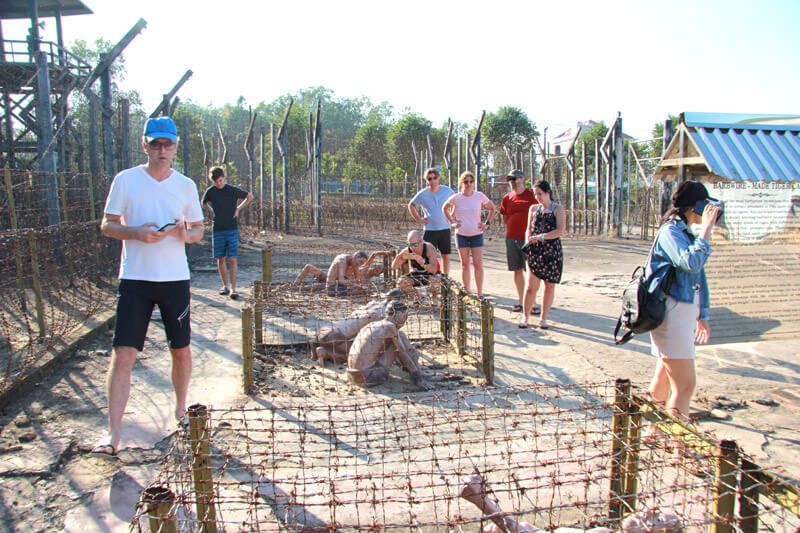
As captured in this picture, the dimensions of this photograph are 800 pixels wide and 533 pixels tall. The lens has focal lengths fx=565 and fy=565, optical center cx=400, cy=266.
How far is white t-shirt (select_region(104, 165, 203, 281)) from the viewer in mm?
3463


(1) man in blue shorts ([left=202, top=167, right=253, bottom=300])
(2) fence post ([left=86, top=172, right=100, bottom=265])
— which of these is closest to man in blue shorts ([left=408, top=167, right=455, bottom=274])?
(1) man in blue shorts ([left=202, top=167, right=253, bottom=300])

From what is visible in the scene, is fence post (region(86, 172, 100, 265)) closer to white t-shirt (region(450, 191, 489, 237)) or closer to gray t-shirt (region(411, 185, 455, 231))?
gray t-shirt (region(411, 185, 455, 231))

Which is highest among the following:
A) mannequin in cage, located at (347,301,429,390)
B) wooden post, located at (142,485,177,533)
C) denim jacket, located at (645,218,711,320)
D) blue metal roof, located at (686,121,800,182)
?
blue metal roof, located at (686,121,800,182)

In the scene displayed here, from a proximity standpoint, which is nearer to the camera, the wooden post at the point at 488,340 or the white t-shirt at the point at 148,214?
the white t-shirt at the point at 148,214

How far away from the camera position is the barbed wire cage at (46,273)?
520cm

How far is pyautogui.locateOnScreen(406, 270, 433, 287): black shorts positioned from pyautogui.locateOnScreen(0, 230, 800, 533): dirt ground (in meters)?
1.01

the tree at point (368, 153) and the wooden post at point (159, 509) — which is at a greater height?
the tree at point (368, 153)

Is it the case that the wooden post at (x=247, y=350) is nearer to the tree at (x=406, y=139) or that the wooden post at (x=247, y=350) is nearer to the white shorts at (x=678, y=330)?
the white shorts at (x=678, y=330)

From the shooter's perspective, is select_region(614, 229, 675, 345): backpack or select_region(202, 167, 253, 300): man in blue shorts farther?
select_region(202, 167, 253, 300): man in blue shorts

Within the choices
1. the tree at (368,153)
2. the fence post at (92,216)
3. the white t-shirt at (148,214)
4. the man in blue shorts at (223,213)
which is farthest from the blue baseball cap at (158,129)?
the tree at (368,153)

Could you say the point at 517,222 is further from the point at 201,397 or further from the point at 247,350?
the point at 201,397


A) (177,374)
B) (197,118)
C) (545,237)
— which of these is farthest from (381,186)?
(177,374)

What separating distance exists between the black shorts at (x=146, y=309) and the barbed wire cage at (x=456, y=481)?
0.76 metres

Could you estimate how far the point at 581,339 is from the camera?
20.3ft
